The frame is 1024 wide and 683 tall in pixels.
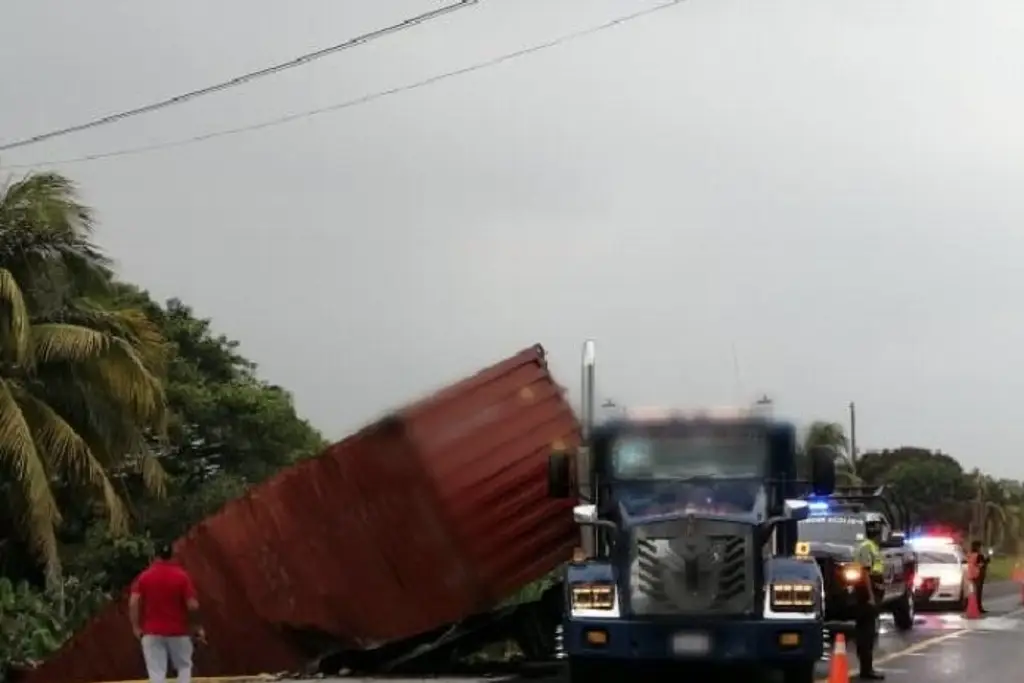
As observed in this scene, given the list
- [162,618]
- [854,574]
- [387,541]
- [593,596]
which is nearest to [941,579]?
[854,574]

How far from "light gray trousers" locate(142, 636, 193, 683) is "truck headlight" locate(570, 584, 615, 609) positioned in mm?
3205

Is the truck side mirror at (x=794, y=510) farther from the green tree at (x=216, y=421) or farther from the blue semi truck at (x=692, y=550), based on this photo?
the green tree at (x=216, y=421)

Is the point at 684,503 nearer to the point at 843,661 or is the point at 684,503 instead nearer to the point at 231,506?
the point at 843,661

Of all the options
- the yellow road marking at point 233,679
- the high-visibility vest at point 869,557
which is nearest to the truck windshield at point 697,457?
the high-visibility vest at point 869,557

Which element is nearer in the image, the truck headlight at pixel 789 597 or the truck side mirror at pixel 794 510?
the truck headlight at pixel 789 597

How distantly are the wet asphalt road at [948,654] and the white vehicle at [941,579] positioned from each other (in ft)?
7.75

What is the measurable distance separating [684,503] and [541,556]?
2.97m

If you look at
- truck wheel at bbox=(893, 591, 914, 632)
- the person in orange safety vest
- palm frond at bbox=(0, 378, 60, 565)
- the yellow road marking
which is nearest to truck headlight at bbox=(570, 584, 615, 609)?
the yellow road marking

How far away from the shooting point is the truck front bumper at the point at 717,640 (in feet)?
40.6

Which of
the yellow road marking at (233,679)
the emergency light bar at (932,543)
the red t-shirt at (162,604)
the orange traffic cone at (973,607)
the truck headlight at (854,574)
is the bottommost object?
the orange traffic cone at (973,607)

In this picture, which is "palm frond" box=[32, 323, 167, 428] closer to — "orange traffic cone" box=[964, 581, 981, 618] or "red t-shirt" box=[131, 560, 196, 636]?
"red t-shirt" box=[131, 560, 196, 636]

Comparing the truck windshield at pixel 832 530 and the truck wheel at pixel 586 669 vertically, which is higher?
the truck windshield at pixel 832 530

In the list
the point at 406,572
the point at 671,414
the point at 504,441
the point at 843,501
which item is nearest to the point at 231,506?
the point at 406,572

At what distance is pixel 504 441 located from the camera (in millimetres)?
15242
